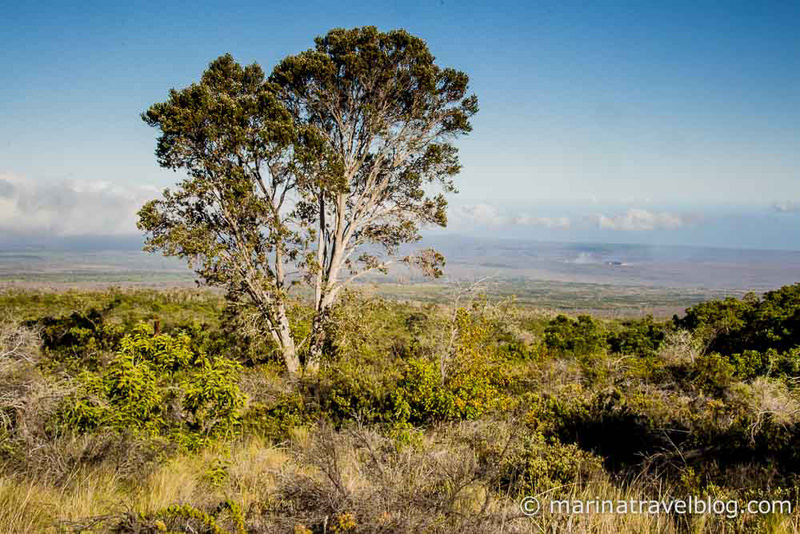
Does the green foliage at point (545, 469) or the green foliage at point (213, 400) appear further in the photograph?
the green foliage at point (213, 400)

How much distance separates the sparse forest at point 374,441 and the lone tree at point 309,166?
170cm

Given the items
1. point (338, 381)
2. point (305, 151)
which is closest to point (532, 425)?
point (338, 381)

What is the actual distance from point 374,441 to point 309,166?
7341mm

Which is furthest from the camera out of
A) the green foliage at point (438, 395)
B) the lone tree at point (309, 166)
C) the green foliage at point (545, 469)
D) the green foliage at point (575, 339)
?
the green foliage at point (575, 339)

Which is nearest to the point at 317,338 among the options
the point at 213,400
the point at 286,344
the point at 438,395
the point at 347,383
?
the point at 286,344

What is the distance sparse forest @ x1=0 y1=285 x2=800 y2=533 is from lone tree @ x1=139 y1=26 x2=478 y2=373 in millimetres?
1704

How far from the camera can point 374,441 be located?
5711 millimetres

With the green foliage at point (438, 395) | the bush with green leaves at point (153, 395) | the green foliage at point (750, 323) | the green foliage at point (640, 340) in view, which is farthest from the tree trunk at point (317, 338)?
the green foliage at point (750, 323)

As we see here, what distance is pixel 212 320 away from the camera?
21.5 metres

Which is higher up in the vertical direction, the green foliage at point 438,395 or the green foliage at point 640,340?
the green foliage at point 438,395

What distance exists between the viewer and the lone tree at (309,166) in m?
10.5

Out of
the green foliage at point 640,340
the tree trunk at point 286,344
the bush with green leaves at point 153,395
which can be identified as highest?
the bush with green leaves at point 153,395

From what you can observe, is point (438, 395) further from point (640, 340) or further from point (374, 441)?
point (640, 340)

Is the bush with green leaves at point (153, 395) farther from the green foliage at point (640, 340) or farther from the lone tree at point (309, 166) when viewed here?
the green foliage at point (640, 340)
